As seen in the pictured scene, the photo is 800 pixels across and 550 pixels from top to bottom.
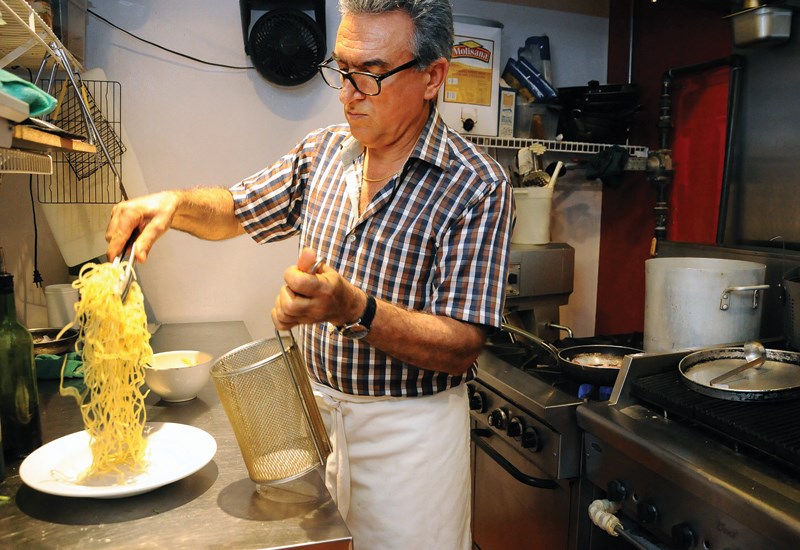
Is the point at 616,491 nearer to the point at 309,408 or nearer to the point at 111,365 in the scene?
Result: the point at 309,408

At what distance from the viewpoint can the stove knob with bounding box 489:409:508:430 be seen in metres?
1.90

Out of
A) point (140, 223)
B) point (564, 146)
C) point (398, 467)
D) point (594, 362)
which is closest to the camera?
point (140, 223)

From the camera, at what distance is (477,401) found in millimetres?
2074

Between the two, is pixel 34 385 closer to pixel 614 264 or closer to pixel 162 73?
pixel 162 73

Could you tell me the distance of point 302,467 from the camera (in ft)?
3.52

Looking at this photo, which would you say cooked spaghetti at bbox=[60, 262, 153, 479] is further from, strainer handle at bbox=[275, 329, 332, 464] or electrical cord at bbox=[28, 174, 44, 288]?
electrical cord at bbox=[28, 174, 44, 288]

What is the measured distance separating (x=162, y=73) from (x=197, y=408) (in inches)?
55.1

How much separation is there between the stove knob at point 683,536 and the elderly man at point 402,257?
451mm

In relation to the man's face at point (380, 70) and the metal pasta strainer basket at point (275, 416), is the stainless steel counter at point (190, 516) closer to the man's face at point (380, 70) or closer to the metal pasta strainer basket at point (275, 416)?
the metal pasta strainer basket at point (275, 416)

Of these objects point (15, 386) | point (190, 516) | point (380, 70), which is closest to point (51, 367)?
point (15, 386)

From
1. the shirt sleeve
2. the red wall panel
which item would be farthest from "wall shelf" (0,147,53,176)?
the red wall panel

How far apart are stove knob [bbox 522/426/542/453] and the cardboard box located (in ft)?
4.23

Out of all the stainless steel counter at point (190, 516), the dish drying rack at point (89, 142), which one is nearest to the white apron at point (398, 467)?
the stainless steel counter at point (190, 516)

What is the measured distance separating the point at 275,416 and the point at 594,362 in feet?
4.01
